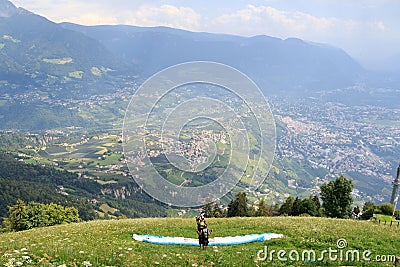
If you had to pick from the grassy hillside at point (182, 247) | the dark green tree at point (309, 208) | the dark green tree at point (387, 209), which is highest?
the grassy hillside at point (182, 247)

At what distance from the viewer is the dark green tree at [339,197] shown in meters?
46.1

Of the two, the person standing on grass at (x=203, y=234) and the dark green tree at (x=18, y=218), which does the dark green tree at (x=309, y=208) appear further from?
the dark green tree at (x=18, y=218)

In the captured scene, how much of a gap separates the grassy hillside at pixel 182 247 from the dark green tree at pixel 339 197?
28790mm

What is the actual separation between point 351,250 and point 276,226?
16.9ft

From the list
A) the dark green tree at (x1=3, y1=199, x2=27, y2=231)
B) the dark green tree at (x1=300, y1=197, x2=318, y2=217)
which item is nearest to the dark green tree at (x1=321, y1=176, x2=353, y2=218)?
the dark green tree at (x1=300, y1=197, x2=318, y2=217)

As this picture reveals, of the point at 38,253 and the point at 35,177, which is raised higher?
the point at 38,253

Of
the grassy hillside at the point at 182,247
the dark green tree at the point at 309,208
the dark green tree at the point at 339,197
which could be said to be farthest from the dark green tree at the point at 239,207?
the grassy hillside at the point at 182,247

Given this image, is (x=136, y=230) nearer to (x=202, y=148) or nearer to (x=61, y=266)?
(x=202, y=148)

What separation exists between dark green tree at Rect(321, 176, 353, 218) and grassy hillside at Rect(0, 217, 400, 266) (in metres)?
28.8

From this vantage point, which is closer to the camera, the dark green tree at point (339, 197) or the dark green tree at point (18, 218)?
the dark green tree at point (18, 218)

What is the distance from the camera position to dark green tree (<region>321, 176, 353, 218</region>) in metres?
46.1

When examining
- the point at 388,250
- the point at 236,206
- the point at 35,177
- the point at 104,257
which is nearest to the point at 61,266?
the point at 104,257

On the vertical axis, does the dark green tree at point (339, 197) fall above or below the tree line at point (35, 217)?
above

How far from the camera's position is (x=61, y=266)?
10148 millimetres
